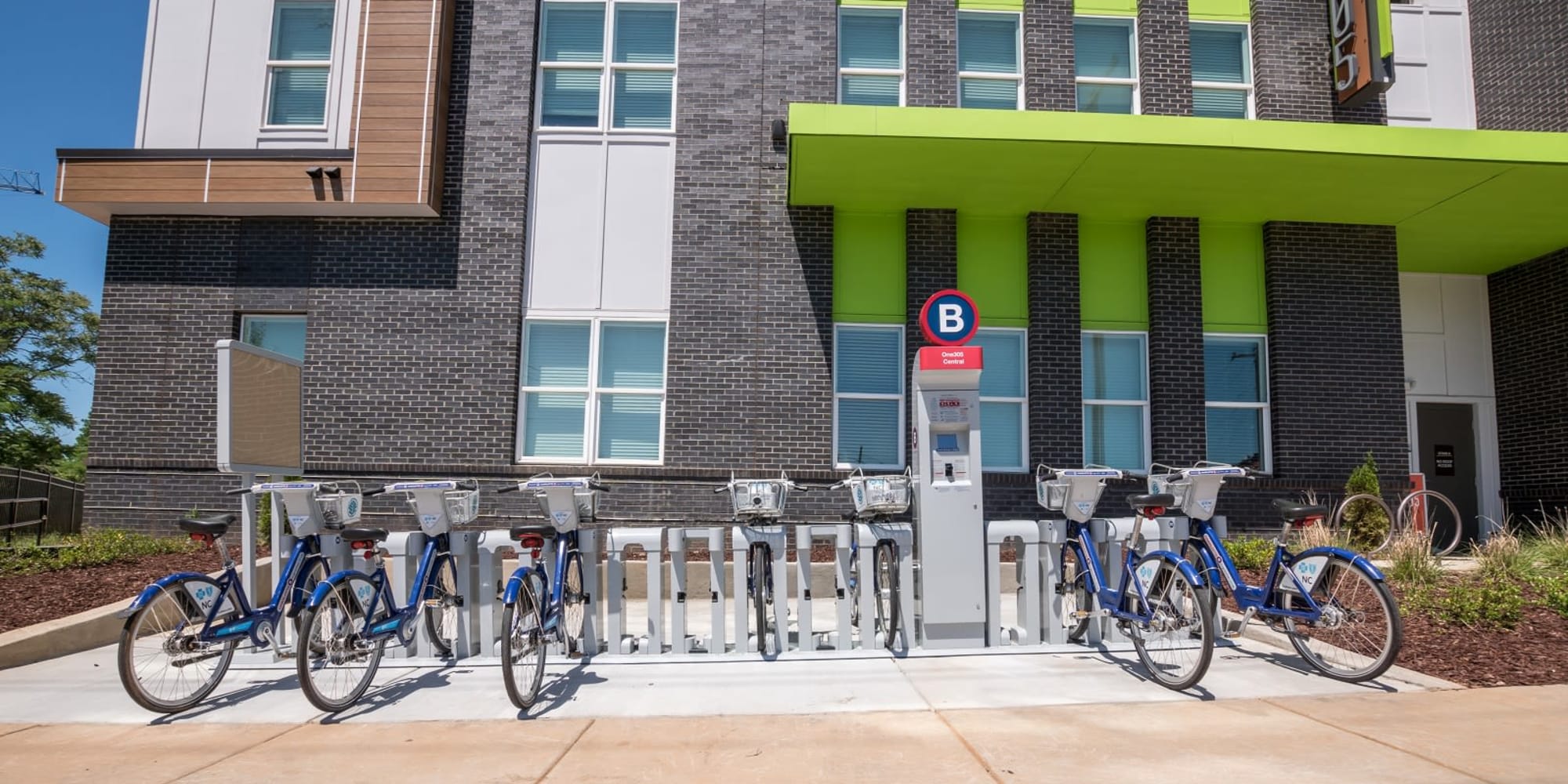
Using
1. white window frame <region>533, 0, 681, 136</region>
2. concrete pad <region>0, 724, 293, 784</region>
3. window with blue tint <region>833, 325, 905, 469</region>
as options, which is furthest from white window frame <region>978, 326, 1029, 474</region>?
concrete pad <region>0, 724, 293, 784</region>

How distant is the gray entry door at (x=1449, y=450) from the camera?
13.6 m

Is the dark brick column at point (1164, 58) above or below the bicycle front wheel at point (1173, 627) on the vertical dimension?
above

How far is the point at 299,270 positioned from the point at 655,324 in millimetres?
4630

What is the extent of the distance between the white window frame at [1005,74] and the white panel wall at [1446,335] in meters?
6.70

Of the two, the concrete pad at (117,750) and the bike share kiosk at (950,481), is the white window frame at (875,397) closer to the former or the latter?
the bike share kiosk at (950,481)

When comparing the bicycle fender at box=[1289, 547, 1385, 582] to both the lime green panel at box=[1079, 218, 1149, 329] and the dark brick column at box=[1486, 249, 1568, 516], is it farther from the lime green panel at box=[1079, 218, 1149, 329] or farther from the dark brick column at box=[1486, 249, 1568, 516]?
the dark brick column at box=[1486, 249, 1568, 516]

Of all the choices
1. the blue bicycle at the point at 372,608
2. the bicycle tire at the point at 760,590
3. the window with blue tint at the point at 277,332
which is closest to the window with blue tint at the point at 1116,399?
the bicycle tire at the point at 760,590

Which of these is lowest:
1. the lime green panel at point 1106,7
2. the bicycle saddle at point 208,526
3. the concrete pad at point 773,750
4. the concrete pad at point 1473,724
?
the concrete pad at point 773,750

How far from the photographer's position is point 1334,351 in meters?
12.0

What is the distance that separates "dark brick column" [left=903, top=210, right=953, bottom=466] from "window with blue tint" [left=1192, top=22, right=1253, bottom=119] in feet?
13.0

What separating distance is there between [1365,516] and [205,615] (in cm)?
1221

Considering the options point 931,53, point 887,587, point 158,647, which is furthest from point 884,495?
point 931,53

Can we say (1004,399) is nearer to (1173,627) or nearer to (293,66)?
(1173,627)

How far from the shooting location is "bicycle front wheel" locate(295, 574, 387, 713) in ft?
17.6
